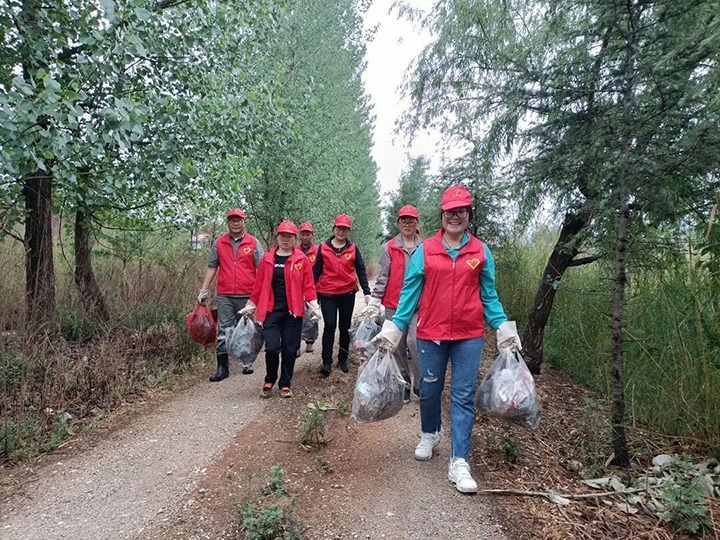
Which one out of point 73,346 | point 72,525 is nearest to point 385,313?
point 72,525

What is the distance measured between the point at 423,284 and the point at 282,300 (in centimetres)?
206

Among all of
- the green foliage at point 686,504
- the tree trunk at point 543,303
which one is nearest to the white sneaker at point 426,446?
the green foliage at point 686,504

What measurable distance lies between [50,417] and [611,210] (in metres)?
5.07

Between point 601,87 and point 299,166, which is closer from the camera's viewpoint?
point 601,87

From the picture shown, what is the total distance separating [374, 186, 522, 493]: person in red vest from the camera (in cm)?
324

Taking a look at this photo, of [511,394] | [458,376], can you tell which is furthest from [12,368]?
[511,394]

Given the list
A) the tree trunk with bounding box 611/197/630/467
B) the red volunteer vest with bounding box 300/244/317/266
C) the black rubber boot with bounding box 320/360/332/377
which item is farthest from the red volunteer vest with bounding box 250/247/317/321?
the tree trunk with bounding box 611/197/630/467

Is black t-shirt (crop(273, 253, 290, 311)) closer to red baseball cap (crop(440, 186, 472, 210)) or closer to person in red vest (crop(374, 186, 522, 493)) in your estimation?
person in red vest (crop(374, 186, 522, 493))

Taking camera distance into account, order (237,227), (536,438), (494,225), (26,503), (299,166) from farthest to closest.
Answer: (299,166), (494,225), (237,227), (536,438), (26,503)

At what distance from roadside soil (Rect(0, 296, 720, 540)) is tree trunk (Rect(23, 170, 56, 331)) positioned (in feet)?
6.82

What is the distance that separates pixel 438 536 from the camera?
2725 millimetres

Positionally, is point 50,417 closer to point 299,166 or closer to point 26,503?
point 26,503

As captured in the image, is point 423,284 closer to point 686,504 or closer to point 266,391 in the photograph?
point 686,504

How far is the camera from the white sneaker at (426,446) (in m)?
3.64
